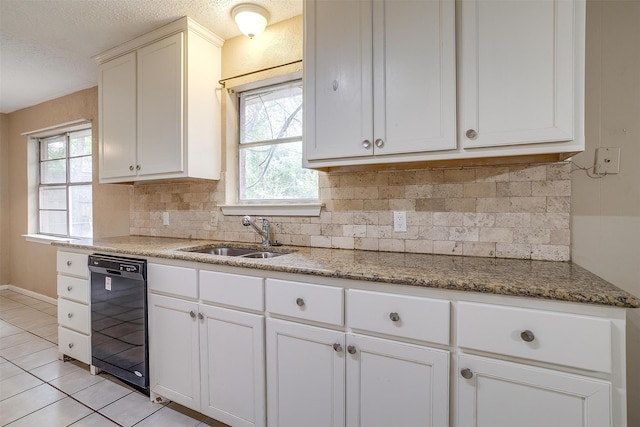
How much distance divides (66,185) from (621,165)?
16.4 ft

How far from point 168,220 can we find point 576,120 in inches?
A: 110

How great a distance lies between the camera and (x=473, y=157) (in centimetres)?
136

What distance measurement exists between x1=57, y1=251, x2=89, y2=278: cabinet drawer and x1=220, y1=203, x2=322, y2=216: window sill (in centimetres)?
101

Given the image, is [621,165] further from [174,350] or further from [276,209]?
[174,350]

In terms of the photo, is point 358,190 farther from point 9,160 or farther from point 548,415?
point 9,160

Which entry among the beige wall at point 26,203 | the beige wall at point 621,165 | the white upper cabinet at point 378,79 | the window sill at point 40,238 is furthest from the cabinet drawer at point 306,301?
the window sill at point 40,238

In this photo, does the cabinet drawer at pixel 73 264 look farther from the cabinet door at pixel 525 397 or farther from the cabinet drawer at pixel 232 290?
the cabinet door at pixel 525 397

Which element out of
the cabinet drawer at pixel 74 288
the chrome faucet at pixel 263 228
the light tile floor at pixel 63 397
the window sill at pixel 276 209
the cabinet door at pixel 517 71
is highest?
the cabinet door at pixel 517 71

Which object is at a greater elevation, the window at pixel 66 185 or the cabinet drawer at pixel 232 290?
the window at pixel 66 185

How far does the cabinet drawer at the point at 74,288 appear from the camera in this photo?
7.32 feet

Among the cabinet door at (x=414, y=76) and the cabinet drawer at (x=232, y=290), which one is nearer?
the cabinet door at (x=414, y=76)

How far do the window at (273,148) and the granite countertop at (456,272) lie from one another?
1.99 feet

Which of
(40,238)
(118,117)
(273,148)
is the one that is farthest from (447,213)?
(40,238)

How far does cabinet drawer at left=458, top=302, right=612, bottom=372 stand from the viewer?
3.10 feet
